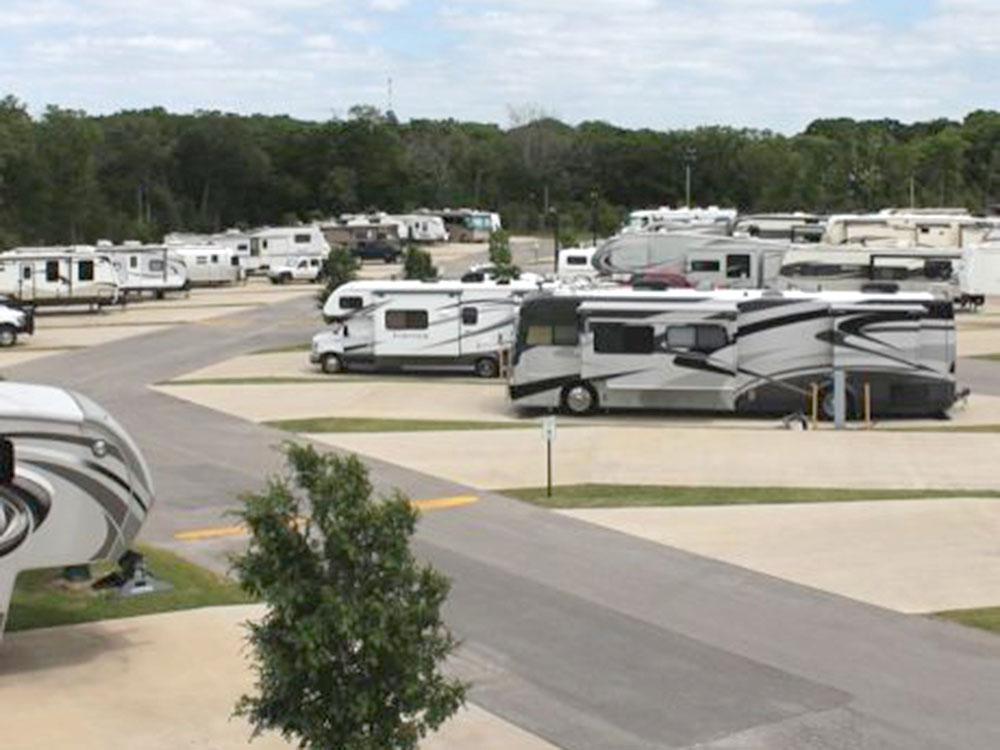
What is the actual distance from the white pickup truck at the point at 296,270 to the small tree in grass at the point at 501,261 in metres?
10.2

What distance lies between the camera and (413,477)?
24.8 m

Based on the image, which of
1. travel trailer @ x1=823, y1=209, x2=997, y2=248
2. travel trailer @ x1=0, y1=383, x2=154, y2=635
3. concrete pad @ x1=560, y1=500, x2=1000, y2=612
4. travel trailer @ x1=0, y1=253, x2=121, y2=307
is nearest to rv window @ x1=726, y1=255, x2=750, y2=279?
travel trailer @ x1=823, y1=209, x2=997, y2=248

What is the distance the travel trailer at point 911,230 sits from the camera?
194ft

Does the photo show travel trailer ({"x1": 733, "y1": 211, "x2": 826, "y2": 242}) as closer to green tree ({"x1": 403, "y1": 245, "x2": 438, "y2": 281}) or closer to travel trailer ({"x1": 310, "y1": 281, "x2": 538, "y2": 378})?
green tree ({"x1": 403, "y1": 245, "x2": 438, "y2": 281})

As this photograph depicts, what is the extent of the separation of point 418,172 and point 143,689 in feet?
405

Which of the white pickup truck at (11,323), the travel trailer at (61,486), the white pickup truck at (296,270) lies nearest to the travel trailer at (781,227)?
the white pickup truck at (296,270)

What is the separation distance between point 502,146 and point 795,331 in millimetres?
118726

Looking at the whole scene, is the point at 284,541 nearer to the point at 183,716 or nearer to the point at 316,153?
the point at 183,716

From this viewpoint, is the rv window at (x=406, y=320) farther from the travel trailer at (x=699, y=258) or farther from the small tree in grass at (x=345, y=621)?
the small tree in grass at (x=345, y=621)

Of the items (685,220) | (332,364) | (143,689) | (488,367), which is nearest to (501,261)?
(332,364)

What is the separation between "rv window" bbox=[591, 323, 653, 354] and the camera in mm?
31281

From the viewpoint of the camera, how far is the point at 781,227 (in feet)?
230

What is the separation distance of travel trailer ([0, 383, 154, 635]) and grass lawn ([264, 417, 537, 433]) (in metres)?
14.4

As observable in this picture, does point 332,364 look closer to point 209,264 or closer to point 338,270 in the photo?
point 338,270
